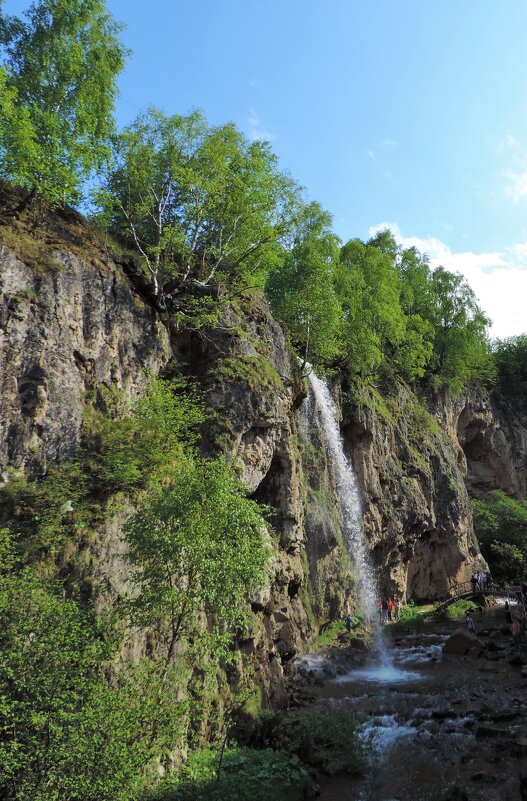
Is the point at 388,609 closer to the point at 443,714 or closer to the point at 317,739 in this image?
the point at 443,714

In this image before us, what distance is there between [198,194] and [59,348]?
454 inches

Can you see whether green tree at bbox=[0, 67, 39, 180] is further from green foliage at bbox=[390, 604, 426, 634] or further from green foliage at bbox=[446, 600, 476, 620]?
green foliage at bbox=[446, 600, 476, 620]

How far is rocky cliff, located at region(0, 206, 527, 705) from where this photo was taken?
13.9 m

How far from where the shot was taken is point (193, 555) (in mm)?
9617

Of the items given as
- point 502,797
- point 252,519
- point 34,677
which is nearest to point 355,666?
point 502,797

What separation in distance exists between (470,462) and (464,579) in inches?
780

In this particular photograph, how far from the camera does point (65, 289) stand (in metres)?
15.9

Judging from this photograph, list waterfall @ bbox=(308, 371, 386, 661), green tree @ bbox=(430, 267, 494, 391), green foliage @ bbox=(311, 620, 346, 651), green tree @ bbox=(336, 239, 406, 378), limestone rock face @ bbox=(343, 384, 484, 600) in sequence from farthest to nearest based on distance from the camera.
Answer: green tree @ bbox=(430, 267, 494, 391), green tree @ bbox=(336, 239, 406, 378), limestone rock face @ bbox=(343, 384, 484, 600), waterfall @ bbox=(308, 371, 386, 661), green foliage @ bbox=(311, 620, 346, 651)

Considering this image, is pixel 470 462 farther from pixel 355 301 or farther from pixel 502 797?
pixel 502 797

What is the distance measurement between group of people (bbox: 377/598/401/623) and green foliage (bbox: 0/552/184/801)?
24.7 m

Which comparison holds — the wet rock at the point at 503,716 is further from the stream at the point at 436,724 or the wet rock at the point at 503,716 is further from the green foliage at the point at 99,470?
the green foliage at the point at 99,470

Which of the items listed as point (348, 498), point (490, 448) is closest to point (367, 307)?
point (348, 498)

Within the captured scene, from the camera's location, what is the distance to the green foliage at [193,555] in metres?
9.52

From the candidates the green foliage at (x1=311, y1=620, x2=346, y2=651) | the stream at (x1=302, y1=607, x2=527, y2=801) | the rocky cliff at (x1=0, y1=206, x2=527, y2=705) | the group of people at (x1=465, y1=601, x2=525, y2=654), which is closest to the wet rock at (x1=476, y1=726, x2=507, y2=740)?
the stream at (x1=302, y1=607, x2=527, y2=801)
